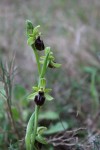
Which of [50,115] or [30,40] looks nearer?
[30,40]

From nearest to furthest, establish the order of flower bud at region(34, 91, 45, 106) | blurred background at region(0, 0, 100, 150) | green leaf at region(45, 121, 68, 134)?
flower bud at region(34, 91, 45, 106)
green leaf at region(45, 121, 68, 134)
blurred background at region(0, 0, 100, 150)

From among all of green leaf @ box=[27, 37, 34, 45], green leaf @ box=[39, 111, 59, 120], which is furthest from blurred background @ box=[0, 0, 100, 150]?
green leaf @ box=[27, 37, 34, 45]

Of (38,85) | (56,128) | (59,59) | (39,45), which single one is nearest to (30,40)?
(39,45)

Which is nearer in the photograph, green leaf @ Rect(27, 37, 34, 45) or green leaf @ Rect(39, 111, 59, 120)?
green leaf @ Rect(27, 37, 34, 45)

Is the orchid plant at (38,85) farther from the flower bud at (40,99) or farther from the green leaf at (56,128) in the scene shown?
the green leaf at (56,128)

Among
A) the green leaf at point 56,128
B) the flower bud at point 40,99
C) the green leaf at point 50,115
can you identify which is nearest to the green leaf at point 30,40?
the flower bud at point 40,99

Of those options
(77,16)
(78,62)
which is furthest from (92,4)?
(78,62)

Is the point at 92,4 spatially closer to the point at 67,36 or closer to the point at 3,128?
the point at 67,36

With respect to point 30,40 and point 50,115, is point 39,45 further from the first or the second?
point 50,115

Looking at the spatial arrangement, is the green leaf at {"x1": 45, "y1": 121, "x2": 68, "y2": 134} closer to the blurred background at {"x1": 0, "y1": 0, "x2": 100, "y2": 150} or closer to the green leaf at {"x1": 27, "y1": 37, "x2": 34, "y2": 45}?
the blurred background at {"x1": 0, "y1": 0, "x2": 100, "y2": 150}

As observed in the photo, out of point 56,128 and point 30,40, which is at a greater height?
point 30,40
